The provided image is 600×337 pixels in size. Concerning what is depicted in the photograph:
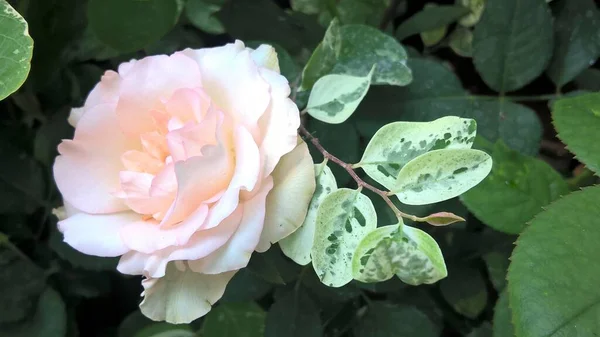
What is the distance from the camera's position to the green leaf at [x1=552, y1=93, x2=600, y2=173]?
419 mm

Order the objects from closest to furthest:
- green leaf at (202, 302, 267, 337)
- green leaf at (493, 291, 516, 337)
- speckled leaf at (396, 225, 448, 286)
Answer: speckled leaf at (396, 225, 448, 286) < green leaf at (493, 291, 516, 337) < green leaf at (202, 302, 267, 337)

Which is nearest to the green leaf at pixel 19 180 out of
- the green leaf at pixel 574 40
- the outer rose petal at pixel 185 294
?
Answer: the outer rose petal at pixel 185 294

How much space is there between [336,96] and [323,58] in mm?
53

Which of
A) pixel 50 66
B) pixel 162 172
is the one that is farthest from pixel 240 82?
pixel 50 66

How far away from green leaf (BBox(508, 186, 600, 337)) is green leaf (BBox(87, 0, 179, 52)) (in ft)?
1.15

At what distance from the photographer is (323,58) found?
0.48m

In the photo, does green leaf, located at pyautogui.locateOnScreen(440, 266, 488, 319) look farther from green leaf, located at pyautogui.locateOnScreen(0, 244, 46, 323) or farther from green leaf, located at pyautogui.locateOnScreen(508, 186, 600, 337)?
green leaf, located at pyautogui.locateOnScreen(0, 244, 46, 323)

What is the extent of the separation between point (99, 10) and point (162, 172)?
217mm

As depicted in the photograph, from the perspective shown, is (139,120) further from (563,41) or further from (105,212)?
(563,41)

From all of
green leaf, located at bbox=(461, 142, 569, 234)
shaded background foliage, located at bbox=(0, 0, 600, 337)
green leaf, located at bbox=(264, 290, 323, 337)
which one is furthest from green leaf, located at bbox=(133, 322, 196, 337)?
green leaf, located at bbox=(461, 142, 569, 234)

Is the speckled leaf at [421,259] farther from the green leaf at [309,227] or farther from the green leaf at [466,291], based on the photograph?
the green leaf at [466,291]

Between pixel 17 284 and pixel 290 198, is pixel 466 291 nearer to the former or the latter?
pixel 290 198

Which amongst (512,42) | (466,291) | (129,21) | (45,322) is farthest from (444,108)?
(45,322)

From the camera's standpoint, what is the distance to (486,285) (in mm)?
651
